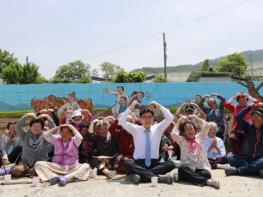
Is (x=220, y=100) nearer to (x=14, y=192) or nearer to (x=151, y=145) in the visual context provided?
(x=151, y=145)

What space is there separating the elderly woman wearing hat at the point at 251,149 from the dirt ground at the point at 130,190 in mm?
404

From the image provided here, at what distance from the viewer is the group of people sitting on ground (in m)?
7.30

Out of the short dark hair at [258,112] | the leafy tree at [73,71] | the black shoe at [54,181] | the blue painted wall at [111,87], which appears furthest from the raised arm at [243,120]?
the leafy tree at [73,71]

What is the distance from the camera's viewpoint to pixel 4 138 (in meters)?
9.46

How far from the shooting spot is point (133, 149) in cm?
823

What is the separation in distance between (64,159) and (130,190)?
160cm

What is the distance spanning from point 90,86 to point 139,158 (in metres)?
13.2

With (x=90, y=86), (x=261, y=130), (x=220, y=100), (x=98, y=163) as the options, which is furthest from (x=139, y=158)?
(x=90, y=86)

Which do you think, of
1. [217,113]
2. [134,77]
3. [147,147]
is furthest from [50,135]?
[134,77]

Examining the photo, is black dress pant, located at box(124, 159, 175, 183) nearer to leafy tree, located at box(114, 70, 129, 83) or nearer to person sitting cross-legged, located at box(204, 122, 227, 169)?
person sitting cross-legged, located at box(204, 122, 227, 169)

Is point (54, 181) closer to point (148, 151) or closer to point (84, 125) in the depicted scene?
point (148, 151)

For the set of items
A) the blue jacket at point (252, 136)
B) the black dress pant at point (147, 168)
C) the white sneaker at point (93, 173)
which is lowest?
the white sneaker at point (93, 173)

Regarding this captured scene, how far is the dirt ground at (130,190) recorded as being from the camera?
21.1 feet

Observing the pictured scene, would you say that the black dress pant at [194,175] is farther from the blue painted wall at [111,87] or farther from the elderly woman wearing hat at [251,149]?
the blue painted wall at [111,87]
